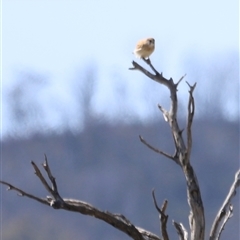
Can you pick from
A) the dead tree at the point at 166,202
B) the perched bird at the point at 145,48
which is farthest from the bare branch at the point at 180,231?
the perched bird at the point at 145,48

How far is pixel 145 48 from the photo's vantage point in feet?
9.10

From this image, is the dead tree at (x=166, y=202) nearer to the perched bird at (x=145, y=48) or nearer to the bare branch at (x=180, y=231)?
the bare branch at (x=180, y=231)

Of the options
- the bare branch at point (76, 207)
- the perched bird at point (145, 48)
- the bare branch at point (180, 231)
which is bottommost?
the bare branch at point (180, 231)

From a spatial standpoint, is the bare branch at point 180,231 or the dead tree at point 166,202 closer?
the dead tree at point 166,202

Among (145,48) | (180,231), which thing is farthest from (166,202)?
(145,48)

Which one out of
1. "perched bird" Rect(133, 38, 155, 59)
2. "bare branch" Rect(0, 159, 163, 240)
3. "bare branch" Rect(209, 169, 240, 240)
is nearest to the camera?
"bare branch" Rect(0, 159, 163, 240)

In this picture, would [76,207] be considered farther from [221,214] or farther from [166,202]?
[221,214]

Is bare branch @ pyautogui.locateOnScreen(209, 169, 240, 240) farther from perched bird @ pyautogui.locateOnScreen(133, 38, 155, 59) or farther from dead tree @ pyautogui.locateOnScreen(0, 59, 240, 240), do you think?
perched bird @ pyautogui.locateOnScreen(133, 38, 155, 59)

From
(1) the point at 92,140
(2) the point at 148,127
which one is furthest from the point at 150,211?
(1) the point at 92,140

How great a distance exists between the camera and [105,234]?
13.5m

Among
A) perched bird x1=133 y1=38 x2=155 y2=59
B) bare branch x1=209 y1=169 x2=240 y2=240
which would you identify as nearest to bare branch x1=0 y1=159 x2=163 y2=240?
bare branch x1=209 y1=169 x2=240 y2=240

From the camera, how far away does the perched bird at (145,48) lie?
2.76 meters

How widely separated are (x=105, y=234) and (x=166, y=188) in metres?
2.77

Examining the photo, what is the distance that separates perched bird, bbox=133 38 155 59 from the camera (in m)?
2.76
